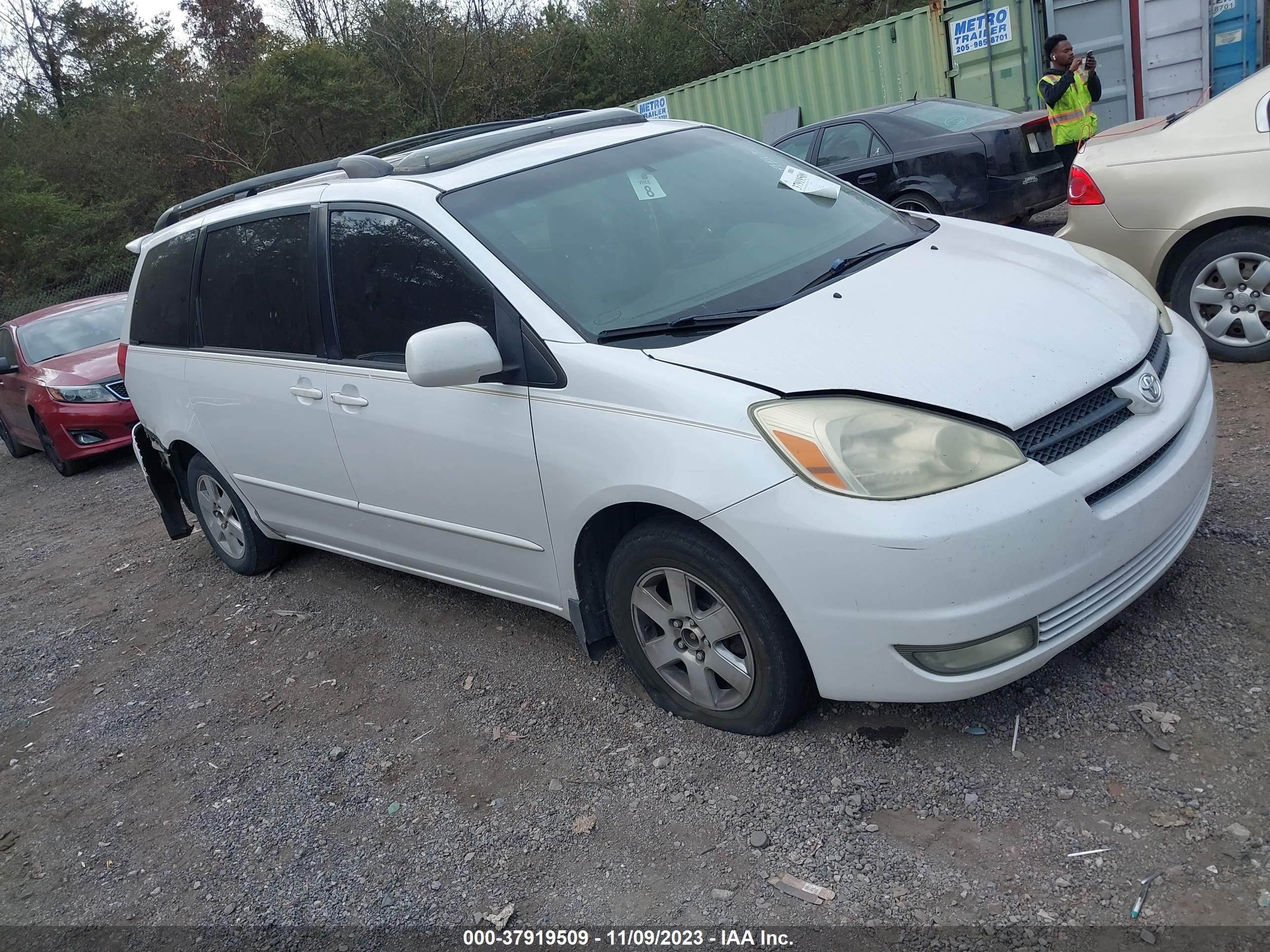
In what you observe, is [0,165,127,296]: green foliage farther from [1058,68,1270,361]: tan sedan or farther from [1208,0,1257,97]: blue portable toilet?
[1058,68,1270,361]: tan sedan

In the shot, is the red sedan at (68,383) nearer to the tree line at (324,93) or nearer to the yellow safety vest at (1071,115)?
the yellow safety vest at (1071,115)

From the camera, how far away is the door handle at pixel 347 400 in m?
3.89

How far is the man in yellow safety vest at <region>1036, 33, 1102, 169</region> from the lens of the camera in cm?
867

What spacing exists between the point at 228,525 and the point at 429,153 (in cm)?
250

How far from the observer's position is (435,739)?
365cm

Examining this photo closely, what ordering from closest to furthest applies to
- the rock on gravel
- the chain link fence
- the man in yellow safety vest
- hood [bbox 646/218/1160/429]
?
the rock on gravel < hood [bbox 646/218/1160/429] < the man in yellow safety vest < the chain link fence

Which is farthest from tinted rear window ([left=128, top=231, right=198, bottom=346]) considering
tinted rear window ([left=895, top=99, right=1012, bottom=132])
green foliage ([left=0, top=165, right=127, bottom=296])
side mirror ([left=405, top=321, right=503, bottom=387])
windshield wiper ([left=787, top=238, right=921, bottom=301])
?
green foliage ([left=0, top=165, right=127, bottom=296])

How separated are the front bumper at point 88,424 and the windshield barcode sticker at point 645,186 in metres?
7.12

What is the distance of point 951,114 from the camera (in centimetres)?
921

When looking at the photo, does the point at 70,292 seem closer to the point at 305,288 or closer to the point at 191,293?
the point at 191,293

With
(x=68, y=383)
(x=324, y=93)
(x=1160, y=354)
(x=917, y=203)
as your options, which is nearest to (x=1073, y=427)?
(x=1160, y=354)

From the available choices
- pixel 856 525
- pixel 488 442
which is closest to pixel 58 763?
pixel 488 442

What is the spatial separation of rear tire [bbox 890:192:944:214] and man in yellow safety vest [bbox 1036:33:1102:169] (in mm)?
1158

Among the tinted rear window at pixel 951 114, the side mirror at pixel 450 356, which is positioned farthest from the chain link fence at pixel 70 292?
the side mirror at pixel 450 356
